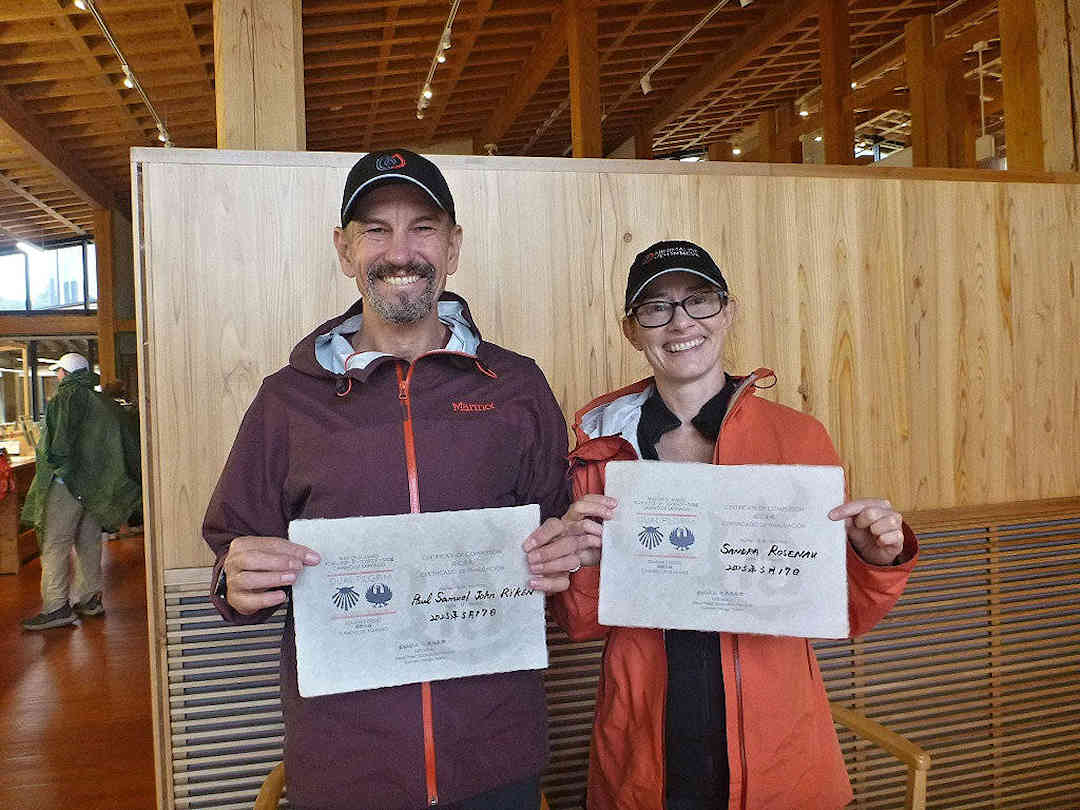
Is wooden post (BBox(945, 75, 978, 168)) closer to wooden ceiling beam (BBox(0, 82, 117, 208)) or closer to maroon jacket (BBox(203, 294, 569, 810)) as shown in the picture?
maroon jacket (BBox(203, 294, 569, 810))

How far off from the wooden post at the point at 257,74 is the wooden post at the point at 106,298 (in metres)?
10.2

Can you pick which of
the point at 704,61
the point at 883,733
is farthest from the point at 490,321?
the point at 704,61

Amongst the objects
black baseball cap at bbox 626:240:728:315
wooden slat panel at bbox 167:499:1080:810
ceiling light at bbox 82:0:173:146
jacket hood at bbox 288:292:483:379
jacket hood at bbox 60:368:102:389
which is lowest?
wooden slat panel at bbox 167:499:1080:810

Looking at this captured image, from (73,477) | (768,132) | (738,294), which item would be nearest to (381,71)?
(73,477)

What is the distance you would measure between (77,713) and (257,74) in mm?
3221

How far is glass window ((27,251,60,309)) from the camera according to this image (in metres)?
13.3

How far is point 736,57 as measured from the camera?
8.21 metres

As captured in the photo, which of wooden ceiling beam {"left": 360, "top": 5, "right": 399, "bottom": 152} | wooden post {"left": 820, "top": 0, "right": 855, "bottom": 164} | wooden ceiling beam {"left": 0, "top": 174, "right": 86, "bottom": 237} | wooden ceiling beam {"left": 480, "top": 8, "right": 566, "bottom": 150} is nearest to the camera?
wooden ceiling beam {"left": 360, "top": 5, "right": 399, "bottom": 152}

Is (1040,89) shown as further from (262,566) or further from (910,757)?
(262,566)

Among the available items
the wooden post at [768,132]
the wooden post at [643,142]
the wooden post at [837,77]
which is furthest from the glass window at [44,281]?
the wooden post at [837,77]

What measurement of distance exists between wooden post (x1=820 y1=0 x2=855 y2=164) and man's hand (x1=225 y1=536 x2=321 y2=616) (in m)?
7.01

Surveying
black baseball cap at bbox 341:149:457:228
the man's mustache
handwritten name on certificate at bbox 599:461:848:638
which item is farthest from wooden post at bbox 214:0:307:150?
handwritten name on certificate at bbox 599:461:848:638

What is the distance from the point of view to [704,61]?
8992 millimetres

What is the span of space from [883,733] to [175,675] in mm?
1702
